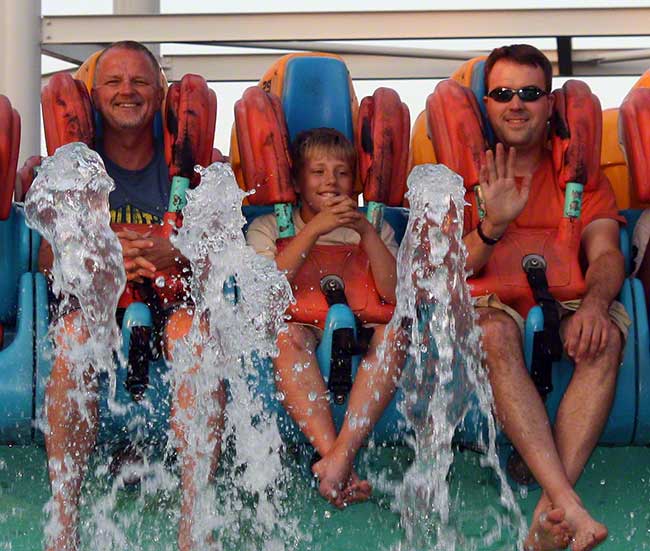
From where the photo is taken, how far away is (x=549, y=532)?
310cm

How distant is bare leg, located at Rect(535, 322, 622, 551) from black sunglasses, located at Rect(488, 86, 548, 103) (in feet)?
2.47

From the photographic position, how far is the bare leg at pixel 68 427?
10.3 ft

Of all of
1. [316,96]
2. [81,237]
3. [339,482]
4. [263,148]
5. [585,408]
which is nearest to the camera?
[339,482]

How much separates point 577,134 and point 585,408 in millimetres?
841

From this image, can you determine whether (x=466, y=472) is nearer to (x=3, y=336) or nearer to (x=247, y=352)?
(x=247, y=352)

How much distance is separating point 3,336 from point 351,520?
1025mm

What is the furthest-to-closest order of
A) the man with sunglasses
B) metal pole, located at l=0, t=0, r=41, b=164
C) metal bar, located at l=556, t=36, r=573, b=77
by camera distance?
metal bar, located at l=556, t=36, r=573, b=77 < metal pole, located at l=0, t=0, r=41, b=164 < the man with sunglasses

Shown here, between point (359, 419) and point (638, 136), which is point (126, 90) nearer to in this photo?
point (359, 419)

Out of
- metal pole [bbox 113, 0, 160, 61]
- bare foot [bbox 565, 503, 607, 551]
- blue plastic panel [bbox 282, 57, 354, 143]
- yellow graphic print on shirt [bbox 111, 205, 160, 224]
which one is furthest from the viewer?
metal pole [bbox 113, 0, 160, 61]

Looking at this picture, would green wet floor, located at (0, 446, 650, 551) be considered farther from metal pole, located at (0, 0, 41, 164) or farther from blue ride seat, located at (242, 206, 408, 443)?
metal pole, located at (0, 0, 41, 164)

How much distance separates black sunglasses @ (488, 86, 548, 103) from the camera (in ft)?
12.1

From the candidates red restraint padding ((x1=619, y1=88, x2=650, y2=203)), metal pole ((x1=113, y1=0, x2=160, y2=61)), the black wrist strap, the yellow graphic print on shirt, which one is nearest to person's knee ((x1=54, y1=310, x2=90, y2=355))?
the yellow graphic print on shirt

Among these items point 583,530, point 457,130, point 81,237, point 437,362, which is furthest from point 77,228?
point 583,530

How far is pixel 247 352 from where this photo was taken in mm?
3287
